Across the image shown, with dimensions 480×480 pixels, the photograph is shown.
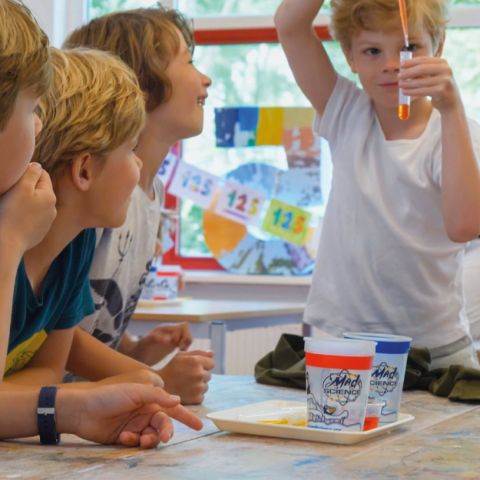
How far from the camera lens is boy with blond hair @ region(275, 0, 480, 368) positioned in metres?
1.88

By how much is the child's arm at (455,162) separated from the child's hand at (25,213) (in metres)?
0.73

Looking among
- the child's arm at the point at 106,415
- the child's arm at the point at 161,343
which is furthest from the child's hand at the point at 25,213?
the child's arm at the point at 161,343

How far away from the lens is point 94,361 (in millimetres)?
1661

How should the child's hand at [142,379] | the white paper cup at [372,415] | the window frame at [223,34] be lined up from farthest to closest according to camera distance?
the window frame at [223,34] < the child's hand at [142,379] < the white paper cup at [372,415]

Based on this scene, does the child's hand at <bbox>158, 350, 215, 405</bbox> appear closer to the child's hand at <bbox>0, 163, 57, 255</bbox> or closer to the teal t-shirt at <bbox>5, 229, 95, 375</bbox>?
the teal t-shirt at <bbox>5, 229, 95, 375</bbox>

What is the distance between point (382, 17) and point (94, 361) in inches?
33.0

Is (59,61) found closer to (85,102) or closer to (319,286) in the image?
(85,102)

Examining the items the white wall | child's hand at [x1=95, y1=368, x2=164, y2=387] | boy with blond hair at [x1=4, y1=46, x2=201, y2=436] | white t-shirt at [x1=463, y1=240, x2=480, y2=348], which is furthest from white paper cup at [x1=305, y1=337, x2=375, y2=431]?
the white wall

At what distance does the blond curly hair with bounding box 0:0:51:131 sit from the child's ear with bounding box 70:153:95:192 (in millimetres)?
266

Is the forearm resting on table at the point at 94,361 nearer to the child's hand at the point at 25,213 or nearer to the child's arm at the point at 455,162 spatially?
the child's hand at the point at 25,213

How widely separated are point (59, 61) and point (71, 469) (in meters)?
0.78

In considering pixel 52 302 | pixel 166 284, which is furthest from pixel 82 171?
pixel 166 284

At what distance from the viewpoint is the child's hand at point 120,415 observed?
1.13 metres

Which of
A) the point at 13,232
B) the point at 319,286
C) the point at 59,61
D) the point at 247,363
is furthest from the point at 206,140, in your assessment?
the point at 13,232
